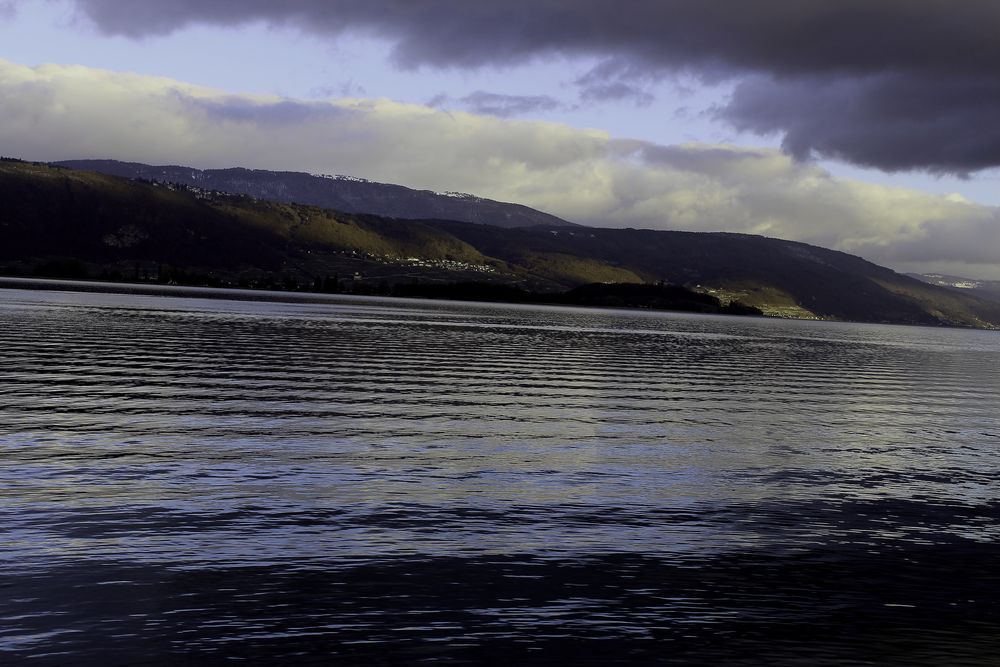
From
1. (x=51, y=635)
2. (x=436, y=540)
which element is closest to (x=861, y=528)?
(x=436, y=540)

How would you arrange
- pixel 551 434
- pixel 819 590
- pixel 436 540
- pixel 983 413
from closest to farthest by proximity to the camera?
pixel 819 590
pixel 436 540
pixel 551 434
pixel 983 413

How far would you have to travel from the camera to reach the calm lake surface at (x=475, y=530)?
1781 cm

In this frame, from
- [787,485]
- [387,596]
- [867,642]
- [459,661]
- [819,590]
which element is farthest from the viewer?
[787,485]

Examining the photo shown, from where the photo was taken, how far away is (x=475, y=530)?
82.9 feet

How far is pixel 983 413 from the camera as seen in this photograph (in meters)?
66.2

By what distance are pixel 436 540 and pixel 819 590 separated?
9.36 m

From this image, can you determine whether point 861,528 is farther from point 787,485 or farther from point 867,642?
point 867,642

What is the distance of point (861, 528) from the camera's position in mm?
27828

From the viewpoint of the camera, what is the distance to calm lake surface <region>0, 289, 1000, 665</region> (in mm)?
17812

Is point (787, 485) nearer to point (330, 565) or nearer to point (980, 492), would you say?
point (980, 492)

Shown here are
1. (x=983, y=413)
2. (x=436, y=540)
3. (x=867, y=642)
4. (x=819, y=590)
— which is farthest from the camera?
(x=983, y=413)

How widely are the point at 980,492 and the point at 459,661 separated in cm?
2563

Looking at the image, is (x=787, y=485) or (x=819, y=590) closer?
(x=819, y=590)

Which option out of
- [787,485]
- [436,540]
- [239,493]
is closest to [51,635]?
[436,540]
